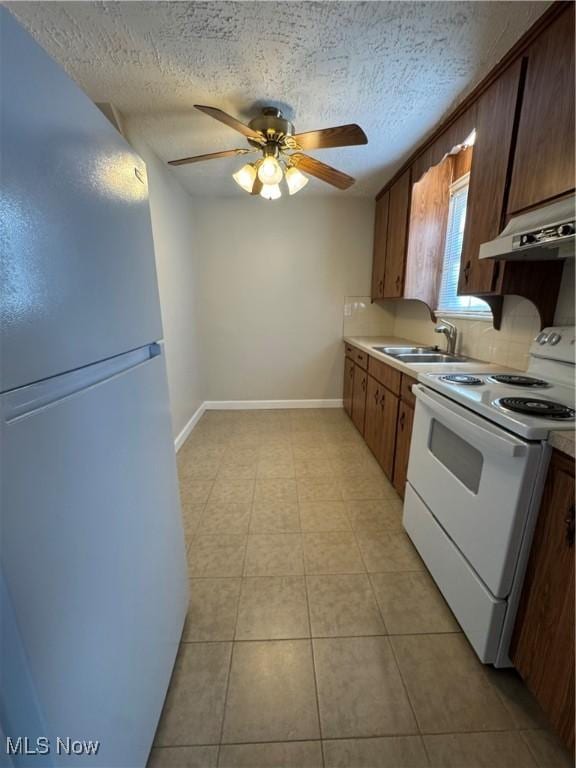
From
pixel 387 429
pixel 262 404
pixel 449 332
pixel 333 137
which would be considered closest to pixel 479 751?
pixel 387 429

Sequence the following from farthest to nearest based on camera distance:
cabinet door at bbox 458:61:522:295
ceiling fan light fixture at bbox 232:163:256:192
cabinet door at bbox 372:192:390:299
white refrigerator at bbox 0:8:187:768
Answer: cabinet door at bbox 372:192:390:299 → ceiling fan light fixture at bbox 232:163:256:192 → cabinet door at bbox 458:61:522:295 → white refrigerator at bbox 0:8:187:768

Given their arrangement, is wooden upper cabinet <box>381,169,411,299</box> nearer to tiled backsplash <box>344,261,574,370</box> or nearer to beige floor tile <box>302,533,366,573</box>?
tiled backsplash <box>344,261,574,370</box>

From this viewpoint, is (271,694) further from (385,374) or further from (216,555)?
(385,374)

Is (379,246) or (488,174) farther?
(379,246)

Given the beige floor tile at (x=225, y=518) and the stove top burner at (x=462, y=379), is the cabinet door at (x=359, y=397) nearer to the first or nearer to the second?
the stove top burner at (x=462, y=379)

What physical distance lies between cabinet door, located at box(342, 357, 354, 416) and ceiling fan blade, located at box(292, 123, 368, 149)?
2100 millimetres

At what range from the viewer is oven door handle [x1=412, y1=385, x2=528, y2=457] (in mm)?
983

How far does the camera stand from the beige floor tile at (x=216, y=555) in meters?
1.62

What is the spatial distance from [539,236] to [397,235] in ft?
6.12

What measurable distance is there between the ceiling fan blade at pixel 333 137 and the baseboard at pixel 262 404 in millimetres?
2721

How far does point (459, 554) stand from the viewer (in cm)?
127

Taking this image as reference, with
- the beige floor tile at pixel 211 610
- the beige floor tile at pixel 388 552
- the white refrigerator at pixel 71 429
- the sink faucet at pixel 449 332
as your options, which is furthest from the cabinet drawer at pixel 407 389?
the white refrigerator at pixel 71 429

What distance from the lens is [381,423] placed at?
2.46 m

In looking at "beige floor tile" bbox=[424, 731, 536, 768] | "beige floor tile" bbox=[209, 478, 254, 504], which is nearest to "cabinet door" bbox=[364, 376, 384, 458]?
"beige floor tile" bbox=[209, 478, 254, 504]
